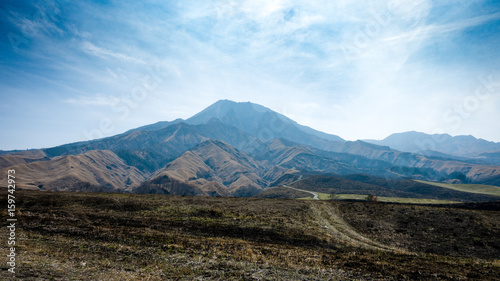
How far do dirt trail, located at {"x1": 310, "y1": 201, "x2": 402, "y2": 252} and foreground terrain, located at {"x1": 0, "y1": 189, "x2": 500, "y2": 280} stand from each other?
30cm

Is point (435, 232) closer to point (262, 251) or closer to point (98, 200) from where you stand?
point (262, 251)

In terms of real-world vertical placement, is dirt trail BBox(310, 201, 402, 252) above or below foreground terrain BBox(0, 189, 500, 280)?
below

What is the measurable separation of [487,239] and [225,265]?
4065 cm

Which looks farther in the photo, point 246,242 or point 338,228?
point 338,228

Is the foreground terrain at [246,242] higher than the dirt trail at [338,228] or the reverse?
higher

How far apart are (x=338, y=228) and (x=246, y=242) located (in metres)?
20.2

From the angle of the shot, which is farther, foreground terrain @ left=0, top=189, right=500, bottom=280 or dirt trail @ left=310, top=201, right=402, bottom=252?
dirt trail @ left=310, top=201, right=402, bottom=252

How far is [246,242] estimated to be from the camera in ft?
88.8

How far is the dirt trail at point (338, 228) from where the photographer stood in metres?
30.7

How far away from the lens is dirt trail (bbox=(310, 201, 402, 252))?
30747 millimetres

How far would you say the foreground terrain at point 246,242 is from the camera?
58.5ft

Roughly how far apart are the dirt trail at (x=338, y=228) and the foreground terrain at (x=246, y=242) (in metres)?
0.30

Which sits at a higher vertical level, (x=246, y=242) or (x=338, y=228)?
(x=246, y=242)

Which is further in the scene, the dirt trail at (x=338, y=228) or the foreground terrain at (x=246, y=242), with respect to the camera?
the dirt trail at (x=338, y=228)
